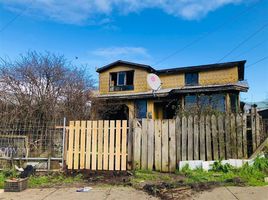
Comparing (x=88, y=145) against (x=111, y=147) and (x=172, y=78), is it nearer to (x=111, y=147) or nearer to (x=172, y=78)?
(x=111, y=147)

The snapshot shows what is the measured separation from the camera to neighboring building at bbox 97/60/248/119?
17359 millimetres

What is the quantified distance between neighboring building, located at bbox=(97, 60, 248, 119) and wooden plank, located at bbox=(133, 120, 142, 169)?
9.91m

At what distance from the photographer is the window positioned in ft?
66.7

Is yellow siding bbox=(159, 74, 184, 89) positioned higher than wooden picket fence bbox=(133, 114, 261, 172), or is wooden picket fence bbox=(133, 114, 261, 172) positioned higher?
yellow siding bbox=(159, 74, 184, 89)

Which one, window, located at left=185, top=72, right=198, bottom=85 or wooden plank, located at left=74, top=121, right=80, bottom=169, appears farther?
window, located at left=185, top=72, right=198, bottom=85

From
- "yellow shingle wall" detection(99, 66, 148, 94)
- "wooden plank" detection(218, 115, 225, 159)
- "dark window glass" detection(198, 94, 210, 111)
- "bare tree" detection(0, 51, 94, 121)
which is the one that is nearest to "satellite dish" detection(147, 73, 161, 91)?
"yellow shingle wall" detection(99, 66, 148, 94)

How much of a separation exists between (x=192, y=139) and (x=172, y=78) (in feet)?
45.3

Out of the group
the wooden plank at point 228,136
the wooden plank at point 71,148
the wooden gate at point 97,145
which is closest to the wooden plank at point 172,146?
the wooden gate at point 97,145

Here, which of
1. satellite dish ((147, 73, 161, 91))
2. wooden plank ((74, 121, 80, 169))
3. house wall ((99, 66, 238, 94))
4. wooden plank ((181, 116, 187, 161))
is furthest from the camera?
house wall ((99, 66, 238, 94))

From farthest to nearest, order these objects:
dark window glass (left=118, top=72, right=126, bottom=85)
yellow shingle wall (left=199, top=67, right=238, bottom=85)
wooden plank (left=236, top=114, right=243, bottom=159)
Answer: dark window glass (left=118, top=72, right=126, bottom=85) < yellow shingle wall (left=199, top=67, right=238, bottom=85) < wooden plank (left=236, top=114, right=243, bottom=159)

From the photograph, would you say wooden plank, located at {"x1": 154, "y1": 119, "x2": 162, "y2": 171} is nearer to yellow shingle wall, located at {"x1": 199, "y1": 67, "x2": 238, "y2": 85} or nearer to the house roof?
yellow shingle wall, located at {"x1": 199, "y1": 67, "x2": 238, "y2": 85}

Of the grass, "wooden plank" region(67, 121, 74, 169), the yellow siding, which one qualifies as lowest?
the grass

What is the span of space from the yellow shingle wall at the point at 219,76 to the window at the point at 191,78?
473 mm

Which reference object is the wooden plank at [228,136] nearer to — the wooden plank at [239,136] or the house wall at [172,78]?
the wooden plank at [239,136]
